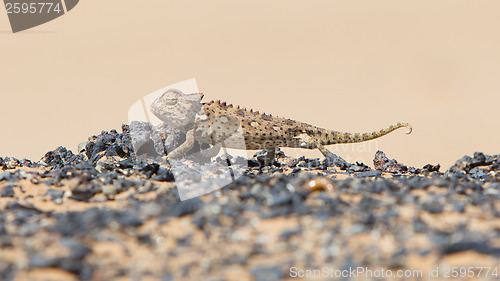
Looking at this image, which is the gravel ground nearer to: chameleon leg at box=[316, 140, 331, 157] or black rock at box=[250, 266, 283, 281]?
black rock at box=[250, 266, 283, 281]

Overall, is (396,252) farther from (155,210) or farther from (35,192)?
(35,192)

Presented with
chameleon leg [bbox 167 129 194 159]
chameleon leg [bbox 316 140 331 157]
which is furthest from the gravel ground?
chameleon leg [bbox 316 140 331 157]

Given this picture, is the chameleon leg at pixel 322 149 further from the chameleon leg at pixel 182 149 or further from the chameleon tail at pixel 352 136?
the chameleon leg at pixel 182 149

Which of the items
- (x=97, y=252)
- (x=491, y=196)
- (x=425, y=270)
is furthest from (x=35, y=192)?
(x=491, y=196)

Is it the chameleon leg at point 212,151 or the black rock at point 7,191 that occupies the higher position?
the black rock at point 7,191

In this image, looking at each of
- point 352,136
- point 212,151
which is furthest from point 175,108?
point 352,136

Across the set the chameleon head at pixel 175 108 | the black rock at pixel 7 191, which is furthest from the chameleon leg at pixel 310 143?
the black rock at pixel 7 191

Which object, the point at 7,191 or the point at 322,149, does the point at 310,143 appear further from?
the point at 7,191
